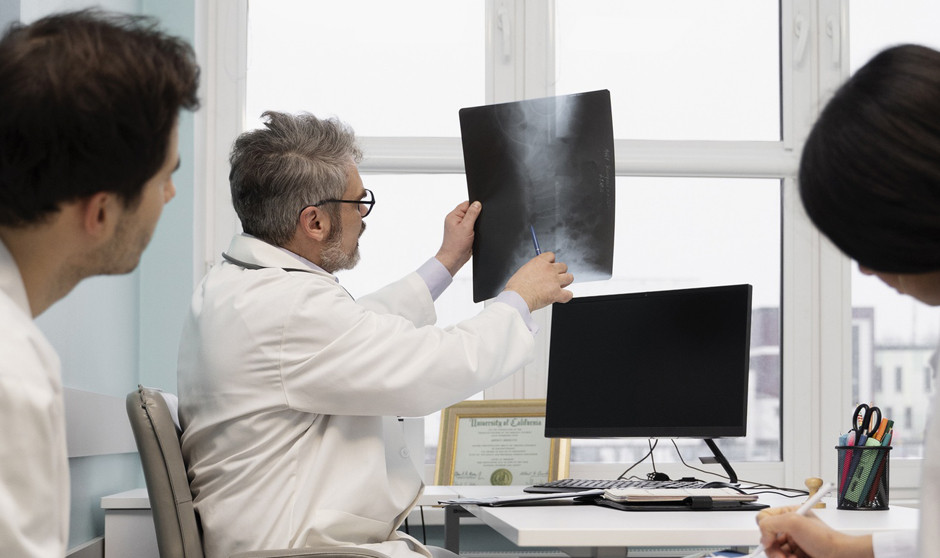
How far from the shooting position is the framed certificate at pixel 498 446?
256 cm

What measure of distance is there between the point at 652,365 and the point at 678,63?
50.2 inches

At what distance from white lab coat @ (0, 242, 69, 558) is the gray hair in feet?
3.29

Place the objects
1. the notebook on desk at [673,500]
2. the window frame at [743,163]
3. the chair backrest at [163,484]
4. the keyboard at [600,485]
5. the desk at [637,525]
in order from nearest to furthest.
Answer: the desk at [637,525] < the chair backrest at [163,484] < the notebook on desk at [673,500] < the keyboard at [600,485] < the window frame at [743,163]

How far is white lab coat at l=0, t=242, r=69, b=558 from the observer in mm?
767

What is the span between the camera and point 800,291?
9.50 ft

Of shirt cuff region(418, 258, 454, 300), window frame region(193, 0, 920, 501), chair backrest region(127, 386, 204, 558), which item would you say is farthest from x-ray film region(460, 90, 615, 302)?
window frame region(193, 0, 920, 501)

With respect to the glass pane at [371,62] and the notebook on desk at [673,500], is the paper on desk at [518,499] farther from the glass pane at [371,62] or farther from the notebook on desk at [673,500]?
the glass pane at [371,62]

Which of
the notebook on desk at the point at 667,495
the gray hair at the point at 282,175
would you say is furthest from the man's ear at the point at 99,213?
the notebook on desk at the point at 667,495

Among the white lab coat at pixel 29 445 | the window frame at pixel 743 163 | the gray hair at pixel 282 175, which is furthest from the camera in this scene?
the window frame at pixel 743 163

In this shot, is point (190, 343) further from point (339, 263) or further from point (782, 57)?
point (782, 57)

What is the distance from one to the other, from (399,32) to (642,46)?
29.8 inches

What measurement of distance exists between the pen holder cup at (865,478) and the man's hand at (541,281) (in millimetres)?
639

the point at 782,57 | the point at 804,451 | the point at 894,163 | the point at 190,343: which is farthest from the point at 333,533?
the point at 782,57

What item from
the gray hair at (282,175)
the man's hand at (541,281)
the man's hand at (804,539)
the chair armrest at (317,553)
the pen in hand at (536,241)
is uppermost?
the gray hair at (282,175)
